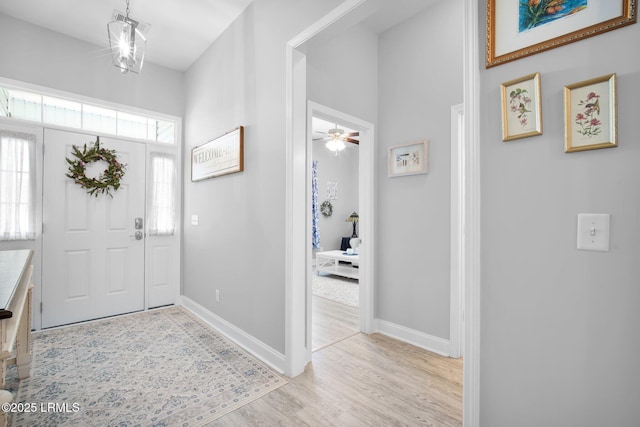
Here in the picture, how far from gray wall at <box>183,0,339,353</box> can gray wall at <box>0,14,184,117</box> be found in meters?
0.54

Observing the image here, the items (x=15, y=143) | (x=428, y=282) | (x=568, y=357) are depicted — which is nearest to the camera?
(x=568, y=357)

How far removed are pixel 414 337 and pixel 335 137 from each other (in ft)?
11.6

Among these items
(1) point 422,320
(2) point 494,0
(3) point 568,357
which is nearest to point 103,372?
(1) point 422,320

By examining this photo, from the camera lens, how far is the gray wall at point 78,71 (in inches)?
111

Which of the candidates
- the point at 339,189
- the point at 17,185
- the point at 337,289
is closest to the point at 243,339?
the point at 337,289

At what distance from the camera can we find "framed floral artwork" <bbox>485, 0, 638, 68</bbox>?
0.89m

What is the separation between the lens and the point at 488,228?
1138mm

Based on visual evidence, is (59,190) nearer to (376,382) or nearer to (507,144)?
(376,382)

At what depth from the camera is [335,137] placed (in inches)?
203

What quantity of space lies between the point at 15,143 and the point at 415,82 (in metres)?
3.90

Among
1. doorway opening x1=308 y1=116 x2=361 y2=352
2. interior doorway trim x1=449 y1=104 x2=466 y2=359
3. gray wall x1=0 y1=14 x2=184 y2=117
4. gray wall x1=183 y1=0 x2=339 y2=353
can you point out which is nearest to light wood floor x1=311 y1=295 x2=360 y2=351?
doorway opening x1=308 y1=116 x2=361 y2=352

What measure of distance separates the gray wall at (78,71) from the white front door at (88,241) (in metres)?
0.52

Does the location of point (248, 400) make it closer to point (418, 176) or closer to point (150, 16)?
point (418, 176)

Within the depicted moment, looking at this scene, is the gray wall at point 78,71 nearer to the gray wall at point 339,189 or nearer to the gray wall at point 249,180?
the gray wall at point 249,180
